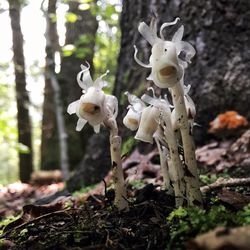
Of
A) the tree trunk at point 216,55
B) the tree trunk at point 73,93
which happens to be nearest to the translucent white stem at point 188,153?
the tree trunk at point 216,55

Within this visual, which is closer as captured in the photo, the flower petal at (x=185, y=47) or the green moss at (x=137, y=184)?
the flower petal at (x=185, y=47)

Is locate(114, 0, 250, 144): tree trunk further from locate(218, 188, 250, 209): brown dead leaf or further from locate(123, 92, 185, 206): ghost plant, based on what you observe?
locate(218, 188, 250, 209): brown dead leaf

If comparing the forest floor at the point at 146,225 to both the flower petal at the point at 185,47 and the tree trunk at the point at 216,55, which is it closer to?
the flower petal at the point at 185,47

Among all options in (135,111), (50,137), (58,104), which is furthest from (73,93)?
(135,111)

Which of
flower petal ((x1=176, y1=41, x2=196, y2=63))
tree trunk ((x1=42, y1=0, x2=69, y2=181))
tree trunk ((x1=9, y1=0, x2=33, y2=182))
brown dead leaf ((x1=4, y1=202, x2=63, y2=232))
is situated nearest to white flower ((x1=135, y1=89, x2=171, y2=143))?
flower petal ((x1=176, y1=41, x2=196, y2=63))

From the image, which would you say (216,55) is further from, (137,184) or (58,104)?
(58,104)

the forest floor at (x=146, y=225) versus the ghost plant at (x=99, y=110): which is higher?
the ghost plant at (x=99, y=110)

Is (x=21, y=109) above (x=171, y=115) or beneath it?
above
